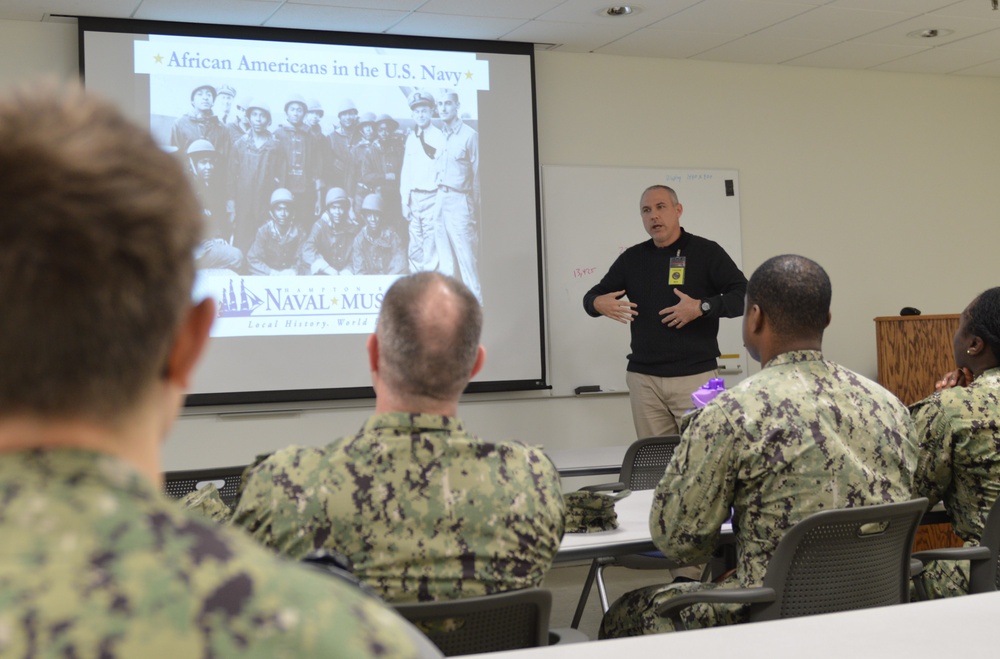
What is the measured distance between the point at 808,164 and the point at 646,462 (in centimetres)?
396

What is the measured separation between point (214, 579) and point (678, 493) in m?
1.85

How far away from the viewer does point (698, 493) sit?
7.36 ft

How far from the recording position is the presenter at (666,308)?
5.44m

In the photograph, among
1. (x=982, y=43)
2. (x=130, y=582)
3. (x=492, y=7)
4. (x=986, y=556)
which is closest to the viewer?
(x=130, y=582)

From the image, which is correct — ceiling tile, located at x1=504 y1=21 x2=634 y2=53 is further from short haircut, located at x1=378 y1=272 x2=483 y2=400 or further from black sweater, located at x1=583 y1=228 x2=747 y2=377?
short haircut, located at x1=378 y1=272 x2=483 y2=400

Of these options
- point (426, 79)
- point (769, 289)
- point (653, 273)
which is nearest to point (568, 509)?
point (769, 289)

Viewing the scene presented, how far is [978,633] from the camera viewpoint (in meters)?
1.35

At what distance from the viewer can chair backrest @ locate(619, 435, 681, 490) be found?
11.3 feet

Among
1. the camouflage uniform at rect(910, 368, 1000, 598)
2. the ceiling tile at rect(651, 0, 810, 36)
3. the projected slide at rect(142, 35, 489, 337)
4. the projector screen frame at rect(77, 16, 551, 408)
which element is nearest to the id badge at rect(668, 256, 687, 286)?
the projector screen frame at rect(77, 16, 551, 408)

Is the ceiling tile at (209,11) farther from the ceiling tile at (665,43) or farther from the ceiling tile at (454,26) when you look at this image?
the ceiling tile at (665,43)

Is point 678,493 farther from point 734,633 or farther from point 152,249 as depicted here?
point 152,249

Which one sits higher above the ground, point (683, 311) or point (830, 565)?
point (683, 311)

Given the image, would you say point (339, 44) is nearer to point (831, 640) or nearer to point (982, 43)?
point (982, 43)

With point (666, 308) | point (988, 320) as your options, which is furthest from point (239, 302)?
point (988, 320)
